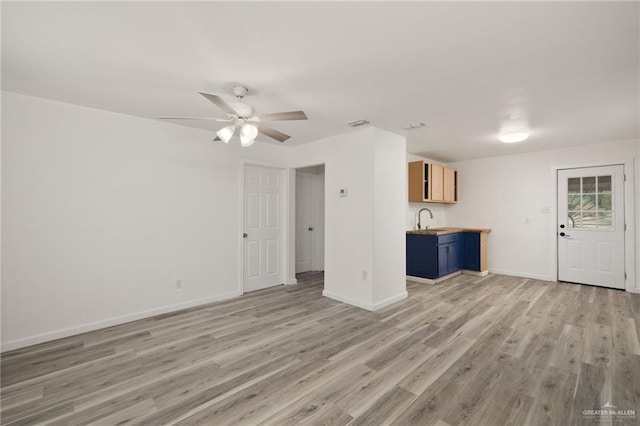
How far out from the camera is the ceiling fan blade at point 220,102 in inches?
81.6

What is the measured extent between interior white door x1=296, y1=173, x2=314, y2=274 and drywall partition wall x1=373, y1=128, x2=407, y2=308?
8.22 ft

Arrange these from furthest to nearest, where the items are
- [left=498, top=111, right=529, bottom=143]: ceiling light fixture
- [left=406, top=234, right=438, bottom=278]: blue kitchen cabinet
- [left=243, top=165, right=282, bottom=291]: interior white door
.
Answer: [left=406, top=234, right=438, bottom=278]: blue kitchen cabinet < [left=243, top=165, right=282, bottom=291]: interior white door < [left=498, top=111, right=529, bottom=143]: ceiling light fixture

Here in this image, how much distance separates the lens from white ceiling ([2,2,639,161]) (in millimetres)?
1670

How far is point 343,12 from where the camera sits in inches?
64.9

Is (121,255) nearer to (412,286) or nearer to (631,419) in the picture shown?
(412,286)

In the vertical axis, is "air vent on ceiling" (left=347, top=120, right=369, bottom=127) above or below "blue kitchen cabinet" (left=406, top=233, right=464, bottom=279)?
above

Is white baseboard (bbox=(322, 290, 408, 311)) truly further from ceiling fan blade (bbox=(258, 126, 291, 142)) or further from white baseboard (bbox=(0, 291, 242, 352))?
ceiling fan blade (bbox=(258, 126, 291, 142))

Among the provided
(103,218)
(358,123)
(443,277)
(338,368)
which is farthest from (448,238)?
(103,218)

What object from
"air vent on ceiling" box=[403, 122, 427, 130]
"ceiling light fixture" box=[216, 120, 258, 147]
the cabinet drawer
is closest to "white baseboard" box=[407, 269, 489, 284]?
the cabinet drawer

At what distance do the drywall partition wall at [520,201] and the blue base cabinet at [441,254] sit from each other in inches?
23.7

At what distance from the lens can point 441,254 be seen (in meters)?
5.20

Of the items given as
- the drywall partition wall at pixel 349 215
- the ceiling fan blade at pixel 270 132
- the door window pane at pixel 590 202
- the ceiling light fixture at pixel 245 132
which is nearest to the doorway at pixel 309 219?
the drywall partition wall at pixel 349 215

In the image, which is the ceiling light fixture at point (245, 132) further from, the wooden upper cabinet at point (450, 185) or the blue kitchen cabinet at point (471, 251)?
the blue kitchen cabinet at point (471, 251)

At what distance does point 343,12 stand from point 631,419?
10.2ft
